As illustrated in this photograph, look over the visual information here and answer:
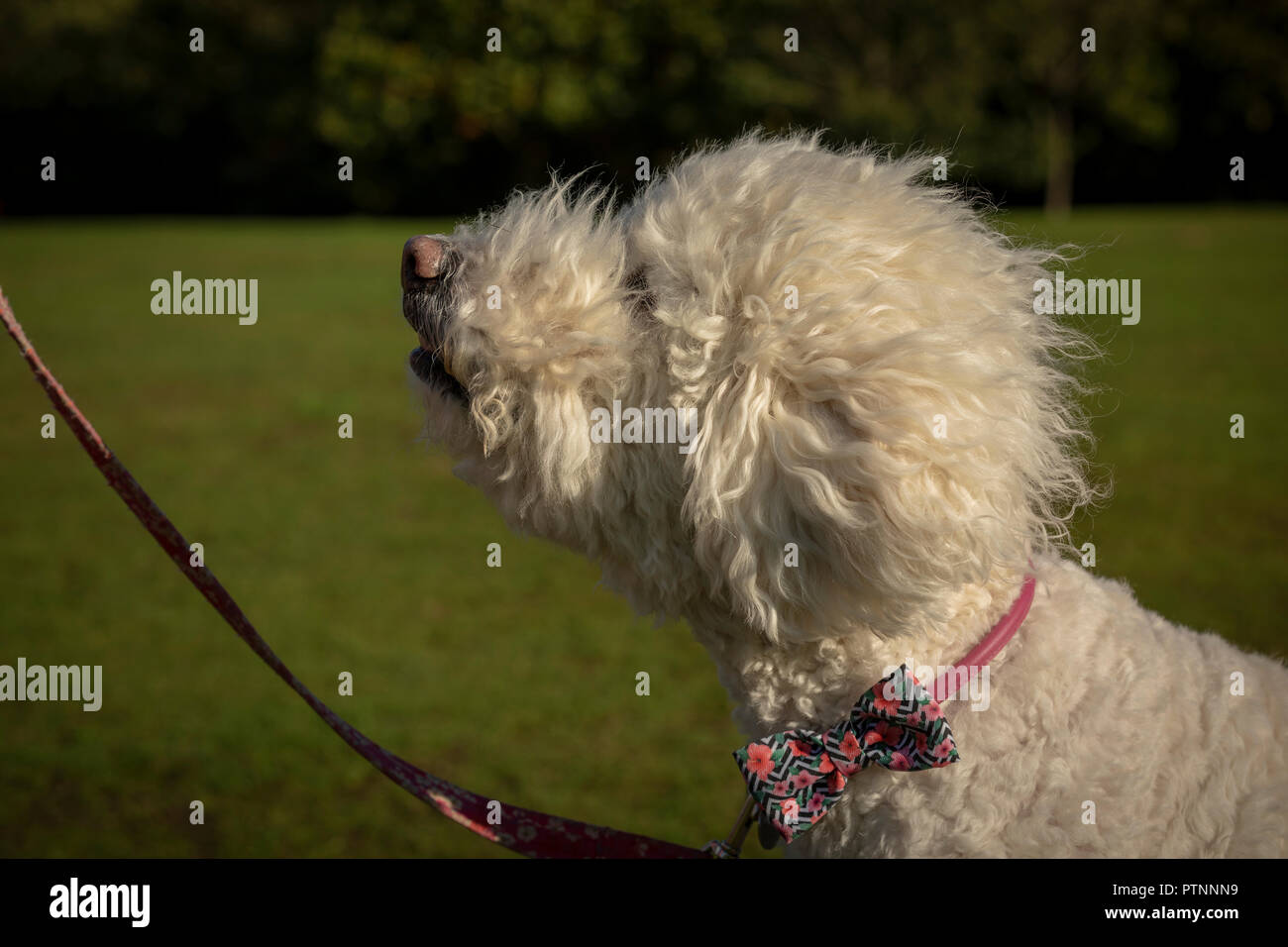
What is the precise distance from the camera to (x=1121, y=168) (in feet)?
94.2

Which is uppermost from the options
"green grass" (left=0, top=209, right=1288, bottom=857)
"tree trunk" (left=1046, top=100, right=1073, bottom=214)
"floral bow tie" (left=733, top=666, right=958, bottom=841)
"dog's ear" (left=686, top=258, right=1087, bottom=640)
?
"tree trunk" (left=1046, top=100, right=1073, bottom=214)

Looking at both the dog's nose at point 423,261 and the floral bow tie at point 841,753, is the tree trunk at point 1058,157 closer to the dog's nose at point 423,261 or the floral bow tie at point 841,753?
the dog's nose at point 423,261

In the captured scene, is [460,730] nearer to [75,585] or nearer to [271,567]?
[271,567]

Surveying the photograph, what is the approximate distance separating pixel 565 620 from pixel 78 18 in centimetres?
3337

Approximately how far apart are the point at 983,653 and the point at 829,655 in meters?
0.24

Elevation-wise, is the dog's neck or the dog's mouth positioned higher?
the dog's mouth

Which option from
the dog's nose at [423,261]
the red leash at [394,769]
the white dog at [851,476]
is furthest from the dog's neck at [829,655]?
the dog's nose at [423,261]

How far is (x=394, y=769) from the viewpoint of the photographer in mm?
2025

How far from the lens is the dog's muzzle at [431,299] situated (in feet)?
6.14

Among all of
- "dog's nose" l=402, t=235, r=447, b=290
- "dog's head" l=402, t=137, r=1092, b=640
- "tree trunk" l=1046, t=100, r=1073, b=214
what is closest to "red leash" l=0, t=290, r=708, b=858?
"dog's head" l=402, t=137, r=1092, b=640

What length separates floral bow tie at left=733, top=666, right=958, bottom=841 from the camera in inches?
63.6

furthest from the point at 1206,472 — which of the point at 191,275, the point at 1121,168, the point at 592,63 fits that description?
the point at 1121,168

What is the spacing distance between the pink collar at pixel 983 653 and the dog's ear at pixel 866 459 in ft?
0.33

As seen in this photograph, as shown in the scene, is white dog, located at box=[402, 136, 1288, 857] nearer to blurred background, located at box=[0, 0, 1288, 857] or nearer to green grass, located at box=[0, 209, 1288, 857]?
blurred background, located at box=[0, 0, 1288, 857]
